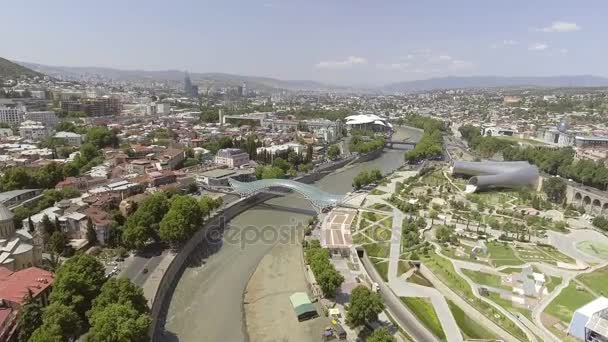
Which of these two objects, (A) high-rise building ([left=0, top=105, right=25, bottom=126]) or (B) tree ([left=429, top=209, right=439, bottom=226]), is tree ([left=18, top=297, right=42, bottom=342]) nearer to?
(B) tree ([left=429, top=209, right=439, bottom=226])

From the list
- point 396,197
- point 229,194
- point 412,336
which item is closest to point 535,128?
point 396,197

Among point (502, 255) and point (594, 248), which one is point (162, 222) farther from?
point (594, 248)

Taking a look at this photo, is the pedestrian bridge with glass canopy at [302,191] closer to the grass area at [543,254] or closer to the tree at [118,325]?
the grass area at [543,254]

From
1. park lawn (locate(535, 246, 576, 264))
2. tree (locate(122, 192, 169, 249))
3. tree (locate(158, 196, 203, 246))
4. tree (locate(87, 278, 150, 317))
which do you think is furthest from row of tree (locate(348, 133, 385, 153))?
tree (locate(87, 278, 150, 317))

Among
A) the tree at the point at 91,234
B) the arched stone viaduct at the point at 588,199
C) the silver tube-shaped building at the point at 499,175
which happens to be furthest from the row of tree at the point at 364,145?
Result: the tree at the point at 91,234

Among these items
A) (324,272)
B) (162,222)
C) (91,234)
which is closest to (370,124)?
(162,222)
